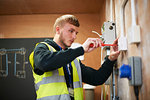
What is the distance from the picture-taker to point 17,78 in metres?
2.97

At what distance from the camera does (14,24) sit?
3.13 meters

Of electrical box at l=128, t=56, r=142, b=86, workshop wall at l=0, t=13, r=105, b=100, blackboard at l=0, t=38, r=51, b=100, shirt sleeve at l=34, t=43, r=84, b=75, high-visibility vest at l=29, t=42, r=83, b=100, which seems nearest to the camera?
electrical box at l=128, t=56, r=142, b=86

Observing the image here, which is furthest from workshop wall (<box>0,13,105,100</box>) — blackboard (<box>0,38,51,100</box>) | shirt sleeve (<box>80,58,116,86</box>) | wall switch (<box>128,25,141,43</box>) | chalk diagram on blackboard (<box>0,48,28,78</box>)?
wall switch (<box>128,25,141,43</box>)

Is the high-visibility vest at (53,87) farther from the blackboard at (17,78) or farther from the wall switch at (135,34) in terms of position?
the blackboard at (17,78)

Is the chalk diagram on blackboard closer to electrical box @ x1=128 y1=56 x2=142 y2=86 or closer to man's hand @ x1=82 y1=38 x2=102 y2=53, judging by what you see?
man's hand @ x1=82 y1=38 x2=102 y2=53

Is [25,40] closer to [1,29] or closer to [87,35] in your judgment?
[1,29]

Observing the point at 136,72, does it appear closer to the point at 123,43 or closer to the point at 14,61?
the point at 123,43

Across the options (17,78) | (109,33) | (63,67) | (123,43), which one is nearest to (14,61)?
(17,78)

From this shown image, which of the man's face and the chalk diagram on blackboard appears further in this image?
the chalk diagram on blackboard

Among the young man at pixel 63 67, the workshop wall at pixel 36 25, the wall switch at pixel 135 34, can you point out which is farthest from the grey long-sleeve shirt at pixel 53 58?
the workshop wall at pixel 36 25

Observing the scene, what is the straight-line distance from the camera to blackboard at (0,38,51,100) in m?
2.92

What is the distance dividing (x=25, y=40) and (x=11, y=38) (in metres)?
0.26

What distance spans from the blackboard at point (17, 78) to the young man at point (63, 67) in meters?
1.68

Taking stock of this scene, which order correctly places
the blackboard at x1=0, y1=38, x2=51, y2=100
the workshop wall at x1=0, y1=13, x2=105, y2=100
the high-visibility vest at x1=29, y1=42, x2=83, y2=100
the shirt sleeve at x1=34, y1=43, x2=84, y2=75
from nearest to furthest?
the shirt sleeve at x1=34, y1=43, x2=84, y2=75 → the high-visibility vest at x1=29, y1=42, x2=83, y2=100 → the blackboard at x1=0, y1=38, x2=51, y2=100 → the workshop wall at x1=0, y1=13, x2=105, y2=100
